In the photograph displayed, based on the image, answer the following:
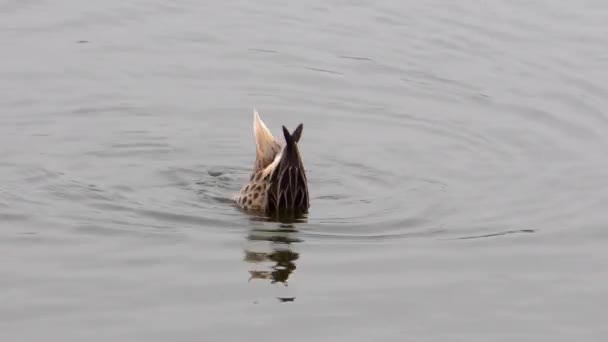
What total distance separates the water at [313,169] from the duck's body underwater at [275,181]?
0.81 ft

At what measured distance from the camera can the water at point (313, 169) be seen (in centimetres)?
822

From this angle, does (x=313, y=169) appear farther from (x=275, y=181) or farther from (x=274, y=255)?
(x=274, y=255)

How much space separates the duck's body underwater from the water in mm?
248

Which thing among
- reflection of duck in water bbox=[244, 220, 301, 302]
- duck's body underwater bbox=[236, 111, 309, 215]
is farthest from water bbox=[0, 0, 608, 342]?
duck's body underwater bbox=[236, 111, 309, 215]

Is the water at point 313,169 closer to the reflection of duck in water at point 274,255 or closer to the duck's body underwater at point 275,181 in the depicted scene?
the reflection of duck in water at point 274,255

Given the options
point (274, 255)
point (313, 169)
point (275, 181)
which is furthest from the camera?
point (313, 169)

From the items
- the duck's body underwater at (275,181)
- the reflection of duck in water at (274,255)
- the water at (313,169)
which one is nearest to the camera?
the water at (313,169)

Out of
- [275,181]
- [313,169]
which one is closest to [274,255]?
[275,181]

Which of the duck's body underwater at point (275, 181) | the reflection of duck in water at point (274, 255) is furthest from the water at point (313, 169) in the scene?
the duck's body underwater at point (275, 181)

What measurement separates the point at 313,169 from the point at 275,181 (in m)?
1.44

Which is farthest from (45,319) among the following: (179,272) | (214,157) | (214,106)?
(214,106)

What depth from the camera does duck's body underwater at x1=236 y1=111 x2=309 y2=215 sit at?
34.9 feet

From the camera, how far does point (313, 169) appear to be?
12.2 m

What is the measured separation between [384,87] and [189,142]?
2.67 meters
